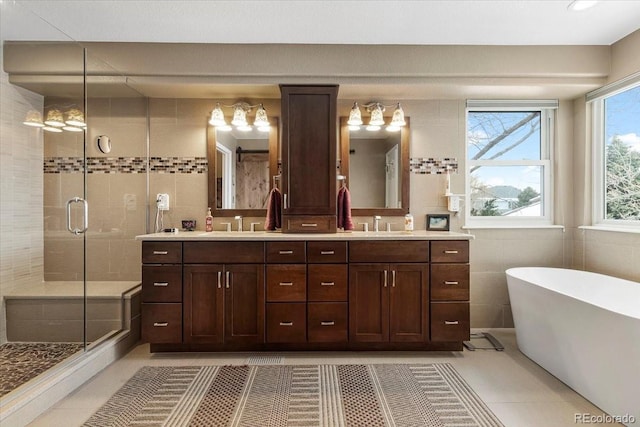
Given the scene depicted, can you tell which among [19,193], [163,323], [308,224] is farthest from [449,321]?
[19,193]

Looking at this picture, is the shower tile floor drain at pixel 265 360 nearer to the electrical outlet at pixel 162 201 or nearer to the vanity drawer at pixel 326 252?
the vanity drawer at pixel 326 252

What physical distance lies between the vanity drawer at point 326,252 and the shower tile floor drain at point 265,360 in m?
0.75

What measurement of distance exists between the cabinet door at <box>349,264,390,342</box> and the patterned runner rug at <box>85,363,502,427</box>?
238mm

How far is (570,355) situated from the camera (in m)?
2.02

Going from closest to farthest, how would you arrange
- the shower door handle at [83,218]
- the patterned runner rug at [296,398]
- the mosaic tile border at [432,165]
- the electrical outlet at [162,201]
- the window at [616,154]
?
the patterned runner rug at [296,398] < the shower door handle at [83,218] < the window at [616,154] < the electrical outlet at [162,201] < the mosaic tile border at [432,165]

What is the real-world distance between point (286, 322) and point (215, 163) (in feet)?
5.07

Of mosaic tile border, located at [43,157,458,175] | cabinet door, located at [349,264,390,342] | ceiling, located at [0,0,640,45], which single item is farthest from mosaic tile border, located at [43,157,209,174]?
cabinet door, located at [349,264,390,342]

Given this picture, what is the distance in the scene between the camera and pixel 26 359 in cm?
217

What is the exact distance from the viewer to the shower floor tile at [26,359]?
1.90 metres

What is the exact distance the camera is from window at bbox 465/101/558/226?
125 inches

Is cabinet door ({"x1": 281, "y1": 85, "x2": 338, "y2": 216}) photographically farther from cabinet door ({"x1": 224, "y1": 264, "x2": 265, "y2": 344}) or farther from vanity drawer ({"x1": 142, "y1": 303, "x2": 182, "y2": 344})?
vanity drawer ({"x1": 142, "y1": 303, "x2": 182, "y2": 344})

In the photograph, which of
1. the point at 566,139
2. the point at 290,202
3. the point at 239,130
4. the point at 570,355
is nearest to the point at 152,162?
the point at 239,130

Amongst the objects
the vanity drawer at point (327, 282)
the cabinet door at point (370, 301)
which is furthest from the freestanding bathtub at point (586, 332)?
the vanity drawer at point (327, 282)

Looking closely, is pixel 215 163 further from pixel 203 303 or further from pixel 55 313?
pixel 55 313
